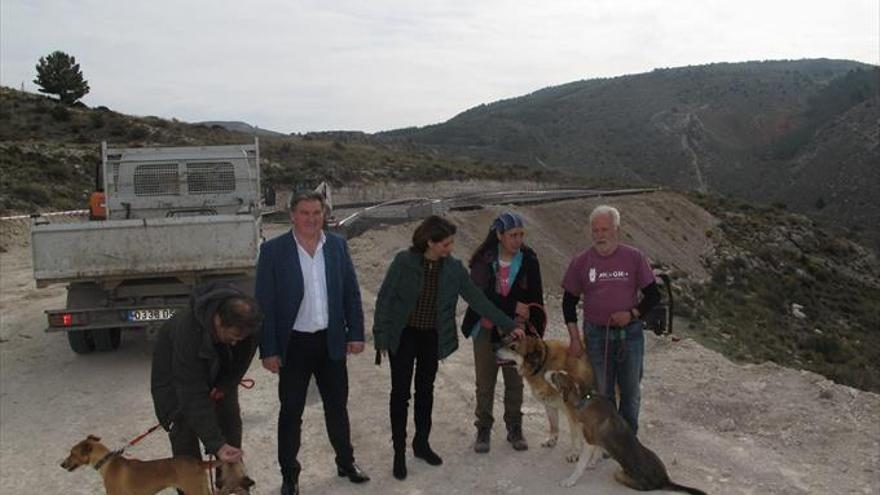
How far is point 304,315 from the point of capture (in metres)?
4.38

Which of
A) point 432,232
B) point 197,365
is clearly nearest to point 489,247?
point 432,232

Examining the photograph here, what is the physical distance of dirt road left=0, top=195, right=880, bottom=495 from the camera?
16.9 ft

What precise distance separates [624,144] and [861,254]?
200ft

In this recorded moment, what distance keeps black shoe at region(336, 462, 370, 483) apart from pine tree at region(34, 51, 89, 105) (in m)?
51.6

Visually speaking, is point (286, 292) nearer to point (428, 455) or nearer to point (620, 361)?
point (428, 455)

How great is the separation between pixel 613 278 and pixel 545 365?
810 millimetres

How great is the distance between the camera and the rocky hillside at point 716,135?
2653 inches

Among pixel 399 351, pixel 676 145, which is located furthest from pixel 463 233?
pixel 676 145

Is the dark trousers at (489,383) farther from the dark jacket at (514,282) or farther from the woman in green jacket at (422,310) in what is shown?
the woman in green jacket at (422,310)

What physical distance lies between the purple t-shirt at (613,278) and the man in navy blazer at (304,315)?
59.6 inches

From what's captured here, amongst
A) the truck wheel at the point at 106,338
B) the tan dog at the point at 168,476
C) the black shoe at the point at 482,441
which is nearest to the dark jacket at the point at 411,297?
the black shoe at the point at 482,441

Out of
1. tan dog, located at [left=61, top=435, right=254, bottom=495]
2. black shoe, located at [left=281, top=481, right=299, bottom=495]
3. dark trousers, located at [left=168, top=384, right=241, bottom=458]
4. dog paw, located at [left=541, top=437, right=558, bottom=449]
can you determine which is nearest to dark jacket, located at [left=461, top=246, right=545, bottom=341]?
dog paw, located at [left=541, top=437, right=558, bottom=449]

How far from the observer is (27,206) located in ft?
72.9

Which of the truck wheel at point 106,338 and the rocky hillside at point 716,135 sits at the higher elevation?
the rocky hillside at point 716,135
